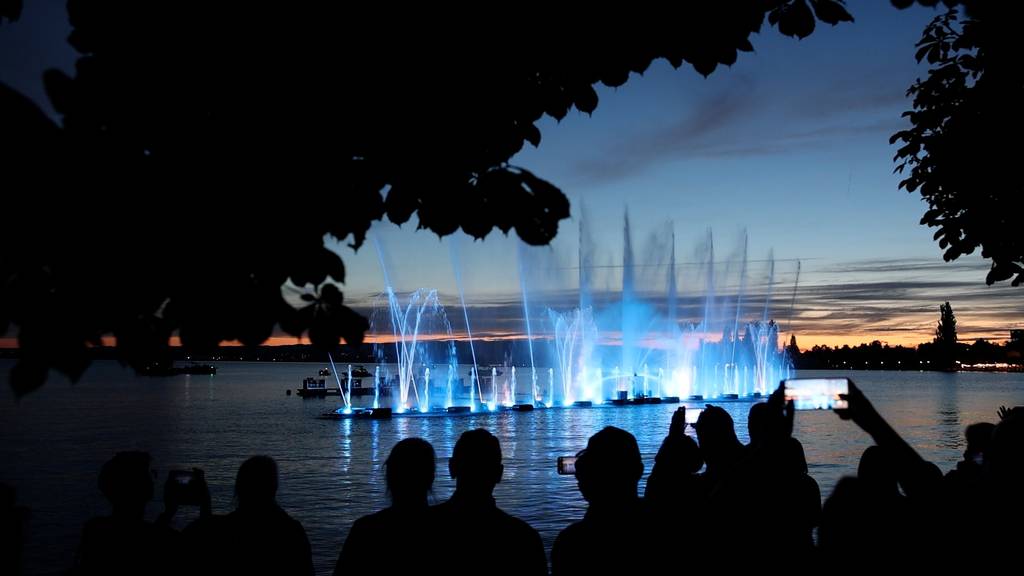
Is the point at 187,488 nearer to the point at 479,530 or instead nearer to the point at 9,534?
the point at 9,534

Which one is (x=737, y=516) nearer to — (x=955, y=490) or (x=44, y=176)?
(x=955, y=490)

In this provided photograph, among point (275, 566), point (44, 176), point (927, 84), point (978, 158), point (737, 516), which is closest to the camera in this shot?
point (44, 176)

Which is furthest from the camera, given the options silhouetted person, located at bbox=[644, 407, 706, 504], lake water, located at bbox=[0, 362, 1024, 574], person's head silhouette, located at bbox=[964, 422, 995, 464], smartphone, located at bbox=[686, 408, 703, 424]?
lake water, located at bbox=[0, 362, 1024, 574]

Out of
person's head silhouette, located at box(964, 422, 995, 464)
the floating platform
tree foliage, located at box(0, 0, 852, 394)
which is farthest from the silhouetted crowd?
the floating platform

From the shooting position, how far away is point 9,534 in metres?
3.58

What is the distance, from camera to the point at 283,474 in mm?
26078

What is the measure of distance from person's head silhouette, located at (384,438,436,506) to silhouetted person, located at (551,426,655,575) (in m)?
0.63

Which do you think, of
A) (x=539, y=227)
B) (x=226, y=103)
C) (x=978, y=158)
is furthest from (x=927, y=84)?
(x=226, y=103)

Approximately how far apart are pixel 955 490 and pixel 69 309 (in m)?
2.86

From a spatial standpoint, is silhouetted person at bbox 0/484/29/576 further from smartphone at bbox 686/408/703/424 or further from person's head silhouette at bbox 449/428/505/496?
smartphone at bbox 686/408/703/424

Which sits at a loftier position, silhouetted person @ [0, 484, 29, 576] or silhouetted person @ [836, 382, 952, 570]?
silhouetted person @ [836, 382, 952, 570]

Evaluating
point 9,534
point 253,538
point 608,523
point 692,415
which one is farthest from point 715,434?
A: point 9,534

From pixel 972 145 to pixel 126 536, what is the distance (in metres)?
6.21

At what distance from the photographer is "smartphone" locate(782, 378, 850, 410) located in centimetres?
268
